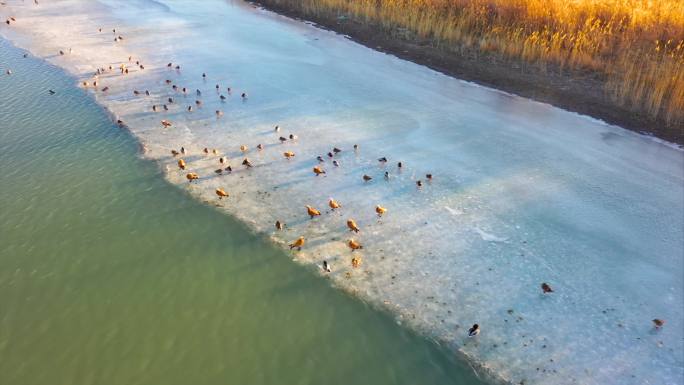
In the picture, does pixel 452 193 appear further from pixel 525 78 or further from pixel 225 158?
pixel 525 78

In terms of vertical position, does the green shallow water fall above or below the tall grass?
below

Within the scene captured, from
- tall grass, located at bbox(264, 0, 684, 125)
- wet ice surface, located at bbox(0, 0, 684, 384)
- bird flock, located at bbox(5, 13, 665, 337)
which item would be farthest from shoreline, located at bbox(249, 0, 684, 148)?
bird flock, located at bbox(5, 13, 665, 337)

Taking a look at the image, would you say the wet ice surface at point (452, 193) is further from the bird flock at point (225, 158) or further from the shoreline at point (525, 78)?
the shoreline at point (525, 78)

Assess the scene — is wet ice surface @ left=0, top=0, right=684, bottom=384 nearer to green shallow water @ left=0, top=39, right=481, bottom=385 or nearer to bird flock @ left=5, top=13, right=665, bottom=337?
bird flock @ left=5, top=13, right=665, bottom=337

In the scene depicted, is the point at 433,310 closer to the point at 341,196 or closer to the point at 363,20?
the point at 341,196

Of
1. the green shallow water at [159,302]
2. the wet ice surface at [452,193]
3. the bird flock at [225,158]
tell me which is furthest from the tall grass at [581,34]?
the green shallow water at [159,302]
